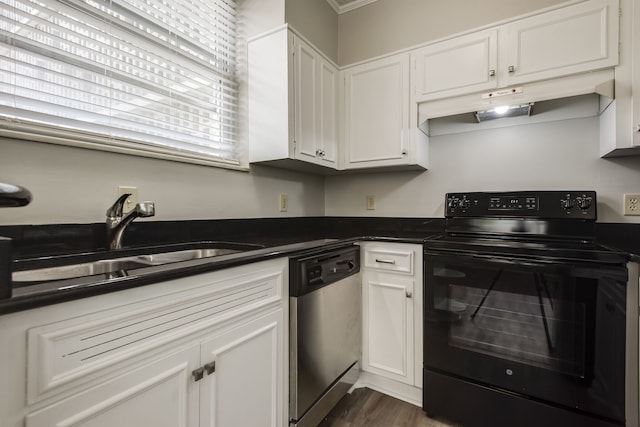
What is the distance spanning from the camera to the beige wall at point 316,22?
1.92m

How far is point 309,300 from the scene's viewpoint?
1390 mm

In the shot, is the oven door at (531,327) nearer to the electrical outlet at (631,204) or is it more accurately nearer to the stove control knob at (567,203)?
the stove control knob at (567,203)

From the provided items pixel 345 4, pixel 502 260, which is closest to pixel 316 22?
pixel 345 4

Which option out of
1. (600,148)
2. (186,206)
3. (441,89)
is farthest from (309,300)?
(600,148)

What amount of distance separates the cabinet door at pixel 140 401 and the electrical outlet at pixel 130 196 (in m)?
0.76

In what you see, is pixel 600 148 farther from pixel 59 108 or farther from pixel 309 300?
pixel 59 108

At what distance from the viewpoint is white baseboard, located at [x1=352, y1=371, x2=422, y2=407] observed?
175 cm

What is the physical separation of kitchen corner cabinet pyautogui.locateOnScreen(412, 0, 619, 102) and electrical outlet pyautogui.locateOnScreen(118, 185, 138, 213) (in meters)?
1.76

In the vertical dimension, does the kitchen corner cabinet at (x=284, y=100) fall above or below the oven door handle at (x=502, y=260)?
above

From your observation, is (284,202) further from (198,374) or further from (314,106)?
(198,374)

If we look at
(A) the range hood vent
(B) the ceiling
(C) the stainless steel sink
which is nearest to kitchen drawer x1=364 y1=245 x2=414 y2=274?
(C) the stainless steel sink

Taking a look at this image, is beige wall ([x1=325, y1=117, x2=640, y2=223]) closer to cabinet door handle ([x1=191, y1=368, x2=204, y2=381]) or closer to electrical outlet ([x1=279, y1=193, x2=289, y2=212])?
electrical outlet ([x1=279, y1=193, x2=289, y2=212])

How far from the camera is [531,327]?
4.56 ft

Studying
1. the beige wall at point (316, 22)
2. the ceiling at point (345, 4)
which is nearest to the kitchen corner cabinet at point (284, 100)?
the beige wall at point (316, 22)
